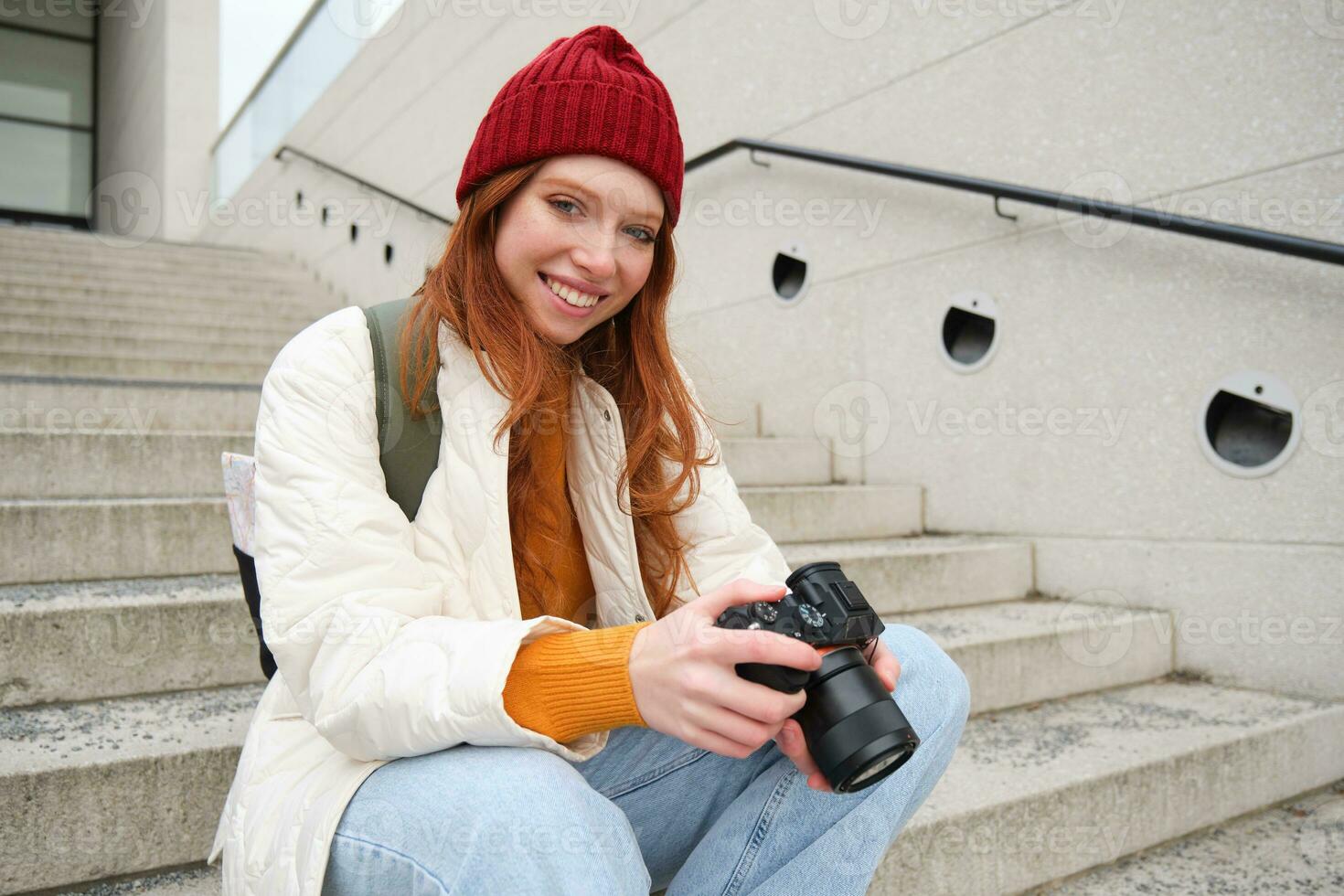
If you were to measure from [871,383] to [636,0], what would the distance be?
6.68 feet

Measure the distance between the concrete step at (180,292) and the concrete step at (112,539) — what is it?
252 centimetres

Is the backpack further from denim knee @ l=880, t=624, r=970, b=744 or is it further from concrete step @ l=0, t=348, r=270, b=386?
concrete step @ l=0, t=348, r=270, b=386

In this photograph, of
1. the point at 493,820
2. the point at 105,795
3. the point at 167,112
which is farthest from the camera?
the point at 167,112

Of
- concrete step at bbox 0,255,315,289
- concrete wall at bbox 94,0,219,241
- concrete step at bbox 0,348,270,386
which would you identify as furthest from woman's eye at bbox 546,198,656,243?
concrete wall at bbox 94,0,219,241

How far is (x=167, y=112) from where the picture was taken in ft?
30.0

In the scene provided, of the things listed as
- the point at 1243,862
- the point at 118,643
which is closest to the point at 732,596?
the point at 118,643

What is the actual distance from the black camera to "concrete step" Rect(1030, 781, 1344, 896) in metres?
0.87

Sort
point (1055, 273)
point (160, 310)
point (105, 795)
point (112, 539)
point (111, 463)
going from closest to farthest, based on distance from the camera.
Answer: point (105, 795) → point (112, 539) → point (111, 463) → point (1055, 273) → point (160, 310)

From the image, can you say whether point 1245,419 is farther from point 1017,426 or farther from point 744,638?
point 744,638

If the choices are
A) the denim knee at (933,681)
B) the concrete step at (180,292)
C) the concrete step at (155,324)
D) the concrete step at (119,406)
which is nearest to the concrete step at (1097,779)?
the denim knee at (933,681)

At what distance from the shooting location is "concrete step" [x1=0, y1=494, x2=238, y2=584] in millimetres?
1613

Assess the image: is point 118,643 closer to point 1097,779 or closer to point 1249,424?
point 1097,779

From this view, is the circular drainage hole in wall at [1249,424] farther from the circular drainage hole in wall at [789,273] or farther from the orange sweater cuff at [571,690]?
the orange sweater cuff at [571,690]

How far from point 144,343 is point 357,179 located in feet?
7.88
